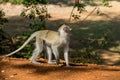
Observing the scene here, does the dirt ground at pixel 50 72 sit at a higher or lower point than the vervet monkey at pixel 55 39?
lower

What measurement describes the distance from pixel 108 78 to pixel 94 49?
12.8 m

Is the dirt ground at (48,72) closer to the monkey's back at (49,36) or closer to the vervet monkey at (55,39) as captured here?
the vervet monkey at (55,39)

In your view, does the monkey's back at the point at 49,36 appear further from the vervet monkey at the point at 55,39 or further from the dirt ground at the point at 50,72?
the dirt ground at the point at 50,72

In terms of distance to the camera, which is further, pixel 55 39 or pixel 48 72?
pixel 55 39

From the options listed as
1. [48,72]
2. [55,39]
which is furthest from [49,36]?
[48,72]

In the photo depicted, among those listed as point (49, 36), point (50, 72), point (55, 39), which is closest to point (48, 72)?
point (50, 72)

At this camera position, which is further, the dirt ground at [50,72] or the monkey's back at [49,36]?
the monkey's back at [49,36]

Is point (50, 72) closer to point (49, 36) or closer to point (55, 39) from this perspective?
point (55, 39)

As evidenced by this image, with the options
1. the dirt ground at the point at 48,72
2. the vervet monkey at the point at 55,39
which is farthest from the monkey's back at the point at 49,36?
the dirt ground at the point at 48,72

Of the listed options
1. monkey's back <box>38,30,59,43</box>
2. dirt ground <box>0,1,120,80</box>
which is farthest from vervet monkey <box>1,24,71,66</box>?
dirt ground <box>0,1,120,80</box>

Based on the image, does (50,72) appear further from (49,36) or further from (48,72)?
(49,36)

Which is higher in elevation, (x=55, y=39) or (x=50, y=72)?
(x=55, y=39)

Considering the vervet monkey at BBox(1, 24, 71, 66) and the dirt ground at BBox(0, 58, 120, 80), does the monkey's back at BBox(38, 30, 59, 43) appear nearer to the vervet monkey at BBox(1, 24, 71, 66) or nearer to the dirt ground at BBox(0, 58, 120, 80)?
the vervet monkey at BBox(1, 24, 71, 66)

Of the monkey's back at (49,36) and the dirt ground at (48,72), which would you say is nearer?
→ the dirt ground at (48,72)
